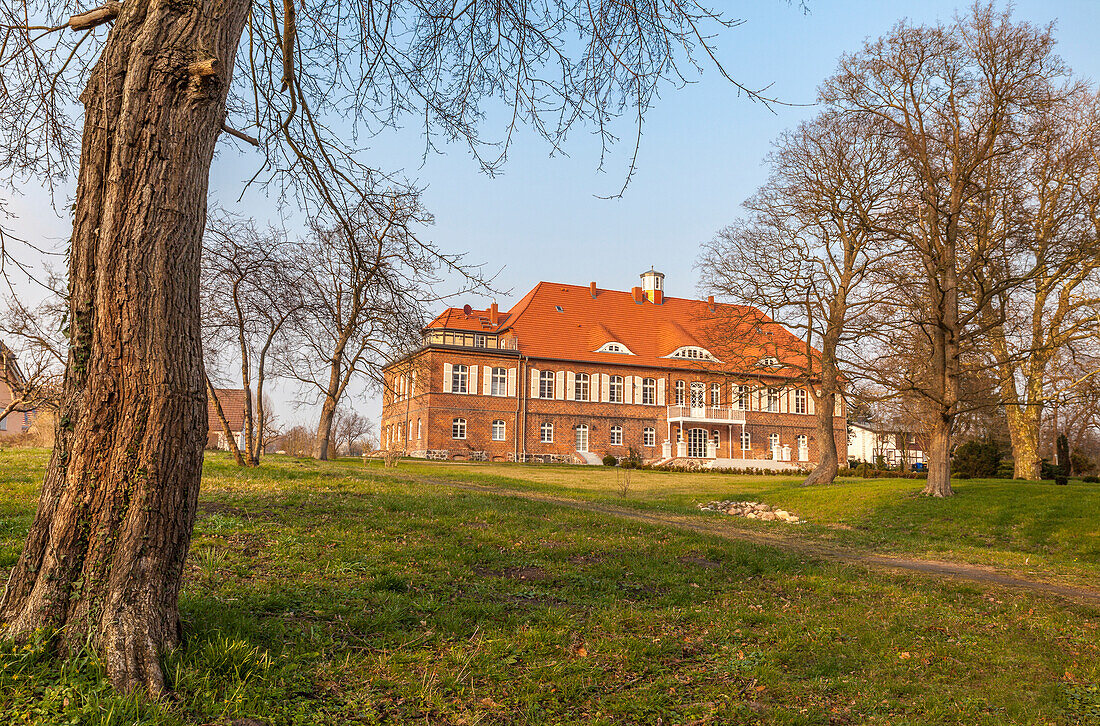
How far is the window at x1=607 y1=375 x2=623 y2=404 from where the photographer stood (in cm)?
4653

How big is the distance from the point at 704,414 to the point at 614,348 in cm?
732

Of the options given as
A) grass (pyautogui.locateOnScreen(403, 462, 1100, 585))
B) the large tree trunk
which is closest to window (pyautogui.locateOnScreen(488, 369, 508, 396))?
grass (pyautogui.locateOnScreen(403, 462, 1100, 585))

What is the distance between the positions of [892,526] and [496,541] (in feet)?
35.1

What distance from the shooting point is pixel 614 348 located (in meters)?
46.9

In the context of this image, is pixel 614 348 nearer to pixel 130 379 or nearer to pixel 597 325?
pixel 597 325

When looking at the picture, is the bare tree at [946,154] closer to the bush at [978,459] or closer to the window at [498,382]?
the bush at [978,459]

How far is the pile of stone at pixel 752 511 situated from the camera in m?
16.4

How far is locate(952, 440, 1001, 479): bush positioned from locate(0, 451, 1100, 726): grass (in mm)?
24231

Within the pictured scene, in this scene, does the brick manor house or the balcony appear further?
the balcony

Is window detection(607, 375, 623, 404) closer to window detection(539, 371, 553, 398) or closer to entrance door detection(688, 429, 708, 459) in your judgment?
window detection(539, 371, 553, 398)

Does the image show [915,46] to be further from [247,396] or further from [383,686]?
[383,686]

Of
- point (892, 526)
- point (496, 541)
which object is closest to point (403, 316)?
point (496, 541)

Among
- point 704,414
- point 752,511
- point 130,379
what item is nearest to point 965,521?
point 752,511

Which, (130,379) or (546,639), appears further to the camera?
(546,639)
